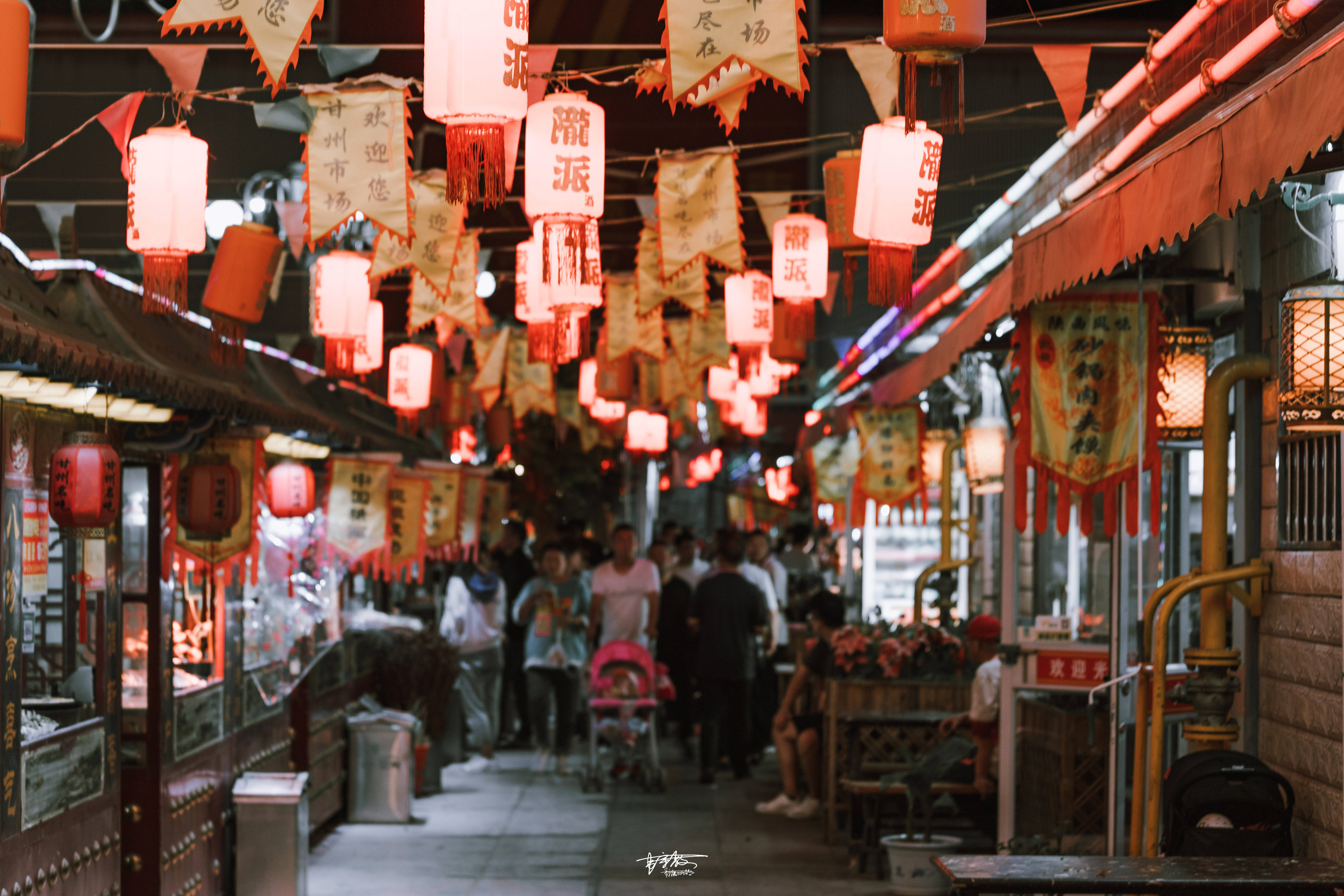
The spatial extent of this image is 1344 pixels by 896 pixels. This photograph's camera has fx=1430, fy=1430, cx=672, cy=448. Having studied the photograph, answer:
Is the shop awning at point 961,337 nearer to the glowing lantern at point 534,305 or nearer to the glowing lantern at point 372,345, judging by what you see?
the glowing lantern at point 534,305

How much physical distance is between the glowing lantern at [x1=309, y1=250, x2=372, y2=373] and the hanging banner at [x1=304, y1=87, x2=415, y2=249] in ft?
8.16

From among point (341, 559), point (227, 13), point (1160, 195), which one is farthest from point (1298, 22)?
point (341, 559)

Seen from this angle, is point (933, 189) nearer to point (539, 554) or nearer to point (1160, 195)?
point (1160, 195)

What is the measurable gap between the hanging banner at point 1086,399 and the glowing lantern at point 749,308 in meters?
3.61

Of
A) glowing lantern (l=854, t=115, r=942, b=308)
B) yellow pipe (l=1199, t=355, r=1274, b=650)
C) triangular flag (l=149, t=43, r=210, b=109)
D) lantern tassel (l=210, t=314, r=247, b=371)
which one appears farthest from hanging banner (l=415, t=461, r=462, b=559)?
yellow pipe (l=1199, t=355, r=1274, b=650)

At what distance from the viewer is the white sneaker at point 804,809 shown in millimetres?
12695

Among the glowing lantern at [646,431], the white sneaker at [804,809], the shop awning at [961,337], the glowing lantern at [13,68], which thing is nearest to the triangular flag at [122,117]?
the glowing lantern at [13,68]

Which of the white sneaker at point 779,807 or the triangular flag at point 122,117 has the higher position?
the triangular flag at point 122,117

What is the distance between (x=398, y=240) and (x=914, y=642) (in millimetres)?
6452

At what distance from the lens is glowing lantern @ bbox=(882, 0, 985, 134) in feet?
16.4

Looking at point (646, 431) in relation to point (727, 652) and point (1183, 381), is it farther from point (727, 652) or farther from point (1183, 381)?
point (1183, 381)

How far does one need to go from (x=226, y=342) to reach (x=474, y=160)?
3.10 metres

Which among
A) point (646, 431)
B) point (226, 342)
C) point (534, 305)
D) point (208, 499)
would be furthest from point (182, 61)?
point (646, 431)

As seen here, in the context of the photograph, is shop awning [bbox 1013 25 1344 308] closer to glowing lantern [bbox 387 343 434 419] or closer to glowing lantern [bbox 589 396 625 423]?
glowing lantern [bbox 387 343 434 419]
